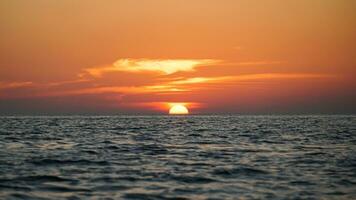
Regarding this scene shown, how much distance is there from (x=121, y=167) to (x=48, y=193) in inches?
279

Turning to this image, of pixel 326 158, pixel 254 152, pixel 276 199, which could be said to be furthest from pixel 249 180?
pixel 254 152

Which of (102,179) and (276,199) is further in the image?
(102,179)

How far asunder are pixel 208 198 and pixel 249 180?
13.6ft

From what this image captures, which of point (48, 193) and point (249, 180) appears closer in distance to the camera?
point (48, 193)

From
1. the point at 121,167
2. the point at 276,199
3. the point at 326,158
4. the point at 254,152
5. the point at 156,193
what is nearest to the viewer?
the point at 276,199

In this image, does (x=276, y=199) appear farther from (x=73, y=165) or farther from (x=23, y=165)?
(x=23, y=165)

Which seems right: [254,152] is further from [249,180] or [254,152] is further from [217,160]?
[249,180]

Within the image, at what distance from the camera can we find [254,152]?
3164 cm

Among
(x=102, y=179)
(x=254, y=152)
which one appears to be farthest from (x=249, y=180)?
(x=254, y=152)

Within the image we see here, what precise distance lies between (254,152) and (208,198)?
16.6 meters

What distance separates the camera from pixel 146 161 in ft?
84.6

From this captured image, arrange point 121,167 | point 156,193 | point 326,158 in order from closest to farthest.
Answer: point 156,193, point 121,167, point 326,158

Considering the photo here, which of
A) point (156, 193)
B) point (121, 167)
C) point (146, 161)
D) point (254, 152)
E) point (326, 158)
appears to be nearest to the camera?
point (156, 193)

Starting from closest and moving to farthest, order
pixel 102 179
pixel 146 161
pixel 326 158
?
pixel 102 179
pixel 146 161
pixel 326 158
